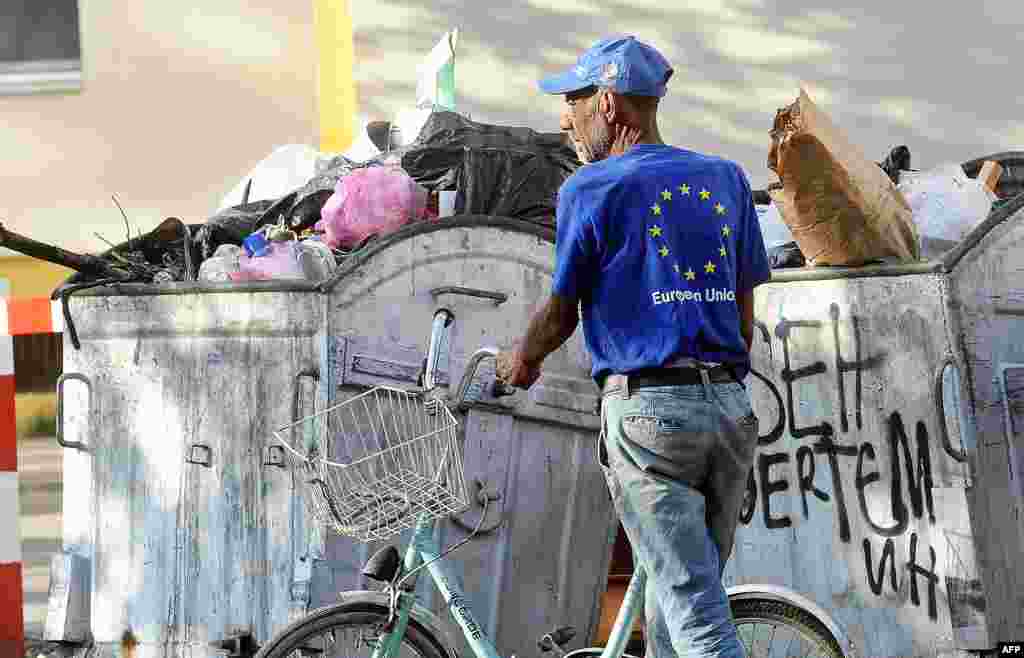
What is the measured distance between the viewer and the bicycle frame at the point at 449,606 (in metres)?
4.33

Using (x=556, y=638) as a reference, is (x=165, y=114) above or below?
above

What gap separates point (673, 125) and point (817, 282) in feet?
16.8

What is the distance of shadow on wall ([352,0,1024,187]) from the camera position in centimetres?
965

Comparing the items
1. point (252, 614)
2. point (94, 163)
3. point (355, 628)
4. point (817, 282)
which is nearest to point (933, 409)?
point (817, 282)

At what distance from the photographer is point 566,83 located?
410 centimetres

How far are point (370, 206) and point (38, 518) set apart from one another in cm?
524

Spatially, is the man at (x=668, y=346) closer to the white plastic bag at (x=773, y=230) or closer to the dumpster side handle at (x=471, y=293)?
the dumpster side handle at (x=471, y=293)

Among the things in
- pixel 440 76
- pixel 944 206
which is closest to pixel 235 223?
pixel 944 206

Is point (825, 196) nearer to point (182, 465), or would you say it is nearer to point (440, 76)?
point (182, 465)

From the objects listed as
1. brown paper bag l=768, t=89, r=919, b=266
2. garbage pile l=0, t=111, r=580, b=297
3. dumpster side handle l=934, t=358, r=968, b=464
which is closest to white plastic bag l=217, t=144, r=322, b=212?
garbage pile l=0, t=111, r=580, b=297

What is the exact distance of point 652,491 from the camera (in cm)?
391

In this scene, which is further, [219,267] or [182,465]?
[219,267]

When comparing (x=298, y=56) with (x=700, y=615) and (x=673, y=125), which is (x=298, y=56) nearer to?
(x=673, y=125)

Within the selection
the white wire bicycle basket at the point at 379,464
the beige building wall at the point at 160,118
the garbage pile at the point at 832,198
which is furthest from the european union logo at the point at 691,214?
the beige building wall at the point at 160,118
